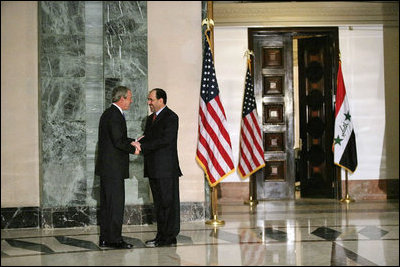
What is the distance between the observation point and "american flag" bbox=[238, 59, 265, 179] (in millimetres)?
11047

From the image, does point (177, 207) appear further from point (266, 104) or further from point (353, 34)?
point (353, 34)

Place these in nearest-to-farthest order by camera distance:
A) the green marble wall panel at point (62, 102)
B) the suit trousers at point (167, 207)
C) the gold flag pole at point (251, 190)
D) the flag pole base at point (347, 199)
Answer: the suit trousers at point (167, 207), the green marble wall panel at point (62, 102), the gold flag pole at point (251, 190), the flag pole base at point (347, 199)

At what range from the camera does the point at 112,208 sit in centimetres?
663

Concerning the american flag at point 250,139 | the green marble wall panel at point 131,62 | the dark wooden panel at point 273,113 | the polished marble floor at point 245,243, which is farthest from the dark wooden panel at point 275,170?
the green marble wall panel at point 131,62

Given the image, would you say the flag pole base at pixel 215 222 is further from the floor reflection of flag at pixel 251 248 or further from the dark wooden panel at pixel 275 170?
the dark wooden panel at pixel 275 170

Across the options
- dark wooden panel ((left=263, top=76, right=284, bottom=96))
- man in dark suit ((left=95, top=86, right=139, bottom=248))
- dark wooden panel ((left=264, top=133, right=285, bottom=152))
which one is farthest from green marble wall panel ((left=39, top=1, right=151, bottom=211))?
dark wooden panel ((left=264, top=133, right=285, bottom=152))

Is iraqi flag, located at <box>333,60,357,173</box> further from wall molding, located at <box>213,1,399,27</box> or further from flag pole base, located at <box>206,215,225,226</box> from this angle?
flag pole base, located at <box>206,215,225,226</box>

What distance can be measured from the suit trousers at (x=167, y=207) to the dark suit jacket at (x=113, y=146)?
438mm

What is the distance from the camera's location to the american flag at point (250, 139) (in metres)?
11.0

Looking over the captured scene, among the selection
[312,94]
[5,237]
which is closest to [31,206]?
[5,237]

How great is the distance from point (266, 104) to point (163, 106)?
537cm

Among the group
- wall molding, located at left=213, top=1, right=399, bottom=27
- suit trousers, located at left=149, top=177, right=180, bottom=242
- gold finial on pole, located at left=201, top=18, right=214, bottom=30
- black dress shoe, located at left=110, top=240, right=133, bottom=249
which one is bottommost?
black dress shoe, located at left=110, top=240, right=133, bottom=249

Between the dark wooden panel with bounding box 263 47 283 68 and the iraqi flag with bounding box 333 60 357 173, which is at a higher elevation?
the dark wooden panel with bounding box 263 47 283 68

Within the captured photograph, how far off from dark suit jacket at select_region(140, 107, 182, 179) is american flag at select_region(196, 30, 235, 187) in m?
1.51
